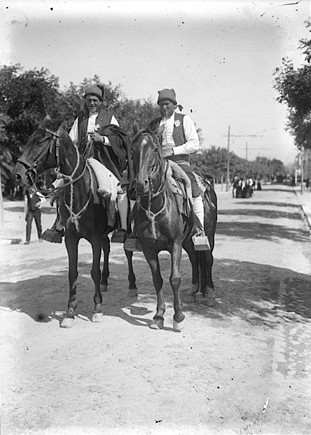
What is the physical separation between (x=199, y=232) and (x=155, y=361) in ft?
7.35

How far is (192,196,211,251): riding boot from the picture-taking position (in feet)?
22.0

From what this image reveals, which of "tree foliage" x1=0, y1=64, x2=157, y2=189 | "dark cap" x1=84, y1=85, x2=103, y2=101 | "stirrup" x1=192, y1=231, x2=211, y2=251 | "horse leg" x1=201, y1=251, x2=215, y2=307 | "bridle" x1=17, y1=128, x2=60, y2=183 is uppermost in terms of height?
"tree foliage" x1=0, y1=64, x2=157, y2=189

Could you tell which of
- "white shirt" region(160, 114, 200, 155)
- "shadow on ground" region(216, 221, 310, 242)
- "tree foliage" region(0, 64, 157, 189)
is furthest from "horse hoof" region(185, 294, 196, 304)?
"tree foliage" region(0, 64, 157, 189)

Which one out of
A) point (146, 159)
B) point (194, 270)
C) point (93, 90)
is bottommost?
point (194, 270)

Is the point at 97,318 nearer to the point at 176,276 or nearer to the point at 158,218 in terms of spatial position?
the point at 176,276

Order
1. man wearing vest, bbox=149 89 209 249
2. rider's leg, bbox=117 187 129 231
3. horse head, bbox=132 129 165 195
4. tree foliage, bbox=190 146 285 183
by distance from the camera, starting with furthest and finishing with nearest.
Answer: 1. tree foliage, bbox=190 146 285 183
2. rider's leg, bbox=117 187 129 231
3. man wearing vest, bbox=149 89 209 249
4. horse head, bbox=132 129 165 195

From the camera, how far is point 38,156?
591 cm

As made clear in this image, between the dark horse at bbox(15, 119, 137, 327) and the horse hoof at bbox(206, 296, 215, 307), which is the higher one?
the dark horse at bbox(15, 119, 137, 327)

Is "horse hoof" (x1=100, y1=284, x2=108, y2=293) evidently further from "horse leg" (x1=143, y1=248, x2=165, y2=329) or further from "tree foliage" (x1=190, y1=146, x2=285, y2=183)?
"tree foliage" (x1=190, y1=146, x2=285, y2=183)

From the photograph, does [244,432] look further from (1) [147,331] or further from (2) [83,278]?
(2) [83,278]

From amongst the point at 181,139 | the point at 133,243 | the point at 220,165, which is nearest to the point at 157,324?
the point at 133,243

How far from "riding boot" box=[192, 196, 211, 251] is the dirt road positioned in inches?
37.1

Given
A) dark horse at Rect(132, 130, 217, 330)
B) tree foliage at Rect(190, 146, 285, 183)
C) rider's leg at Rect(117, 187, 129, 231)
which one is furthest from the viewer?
tree foliage at Rect(190, 146, 285, 183)

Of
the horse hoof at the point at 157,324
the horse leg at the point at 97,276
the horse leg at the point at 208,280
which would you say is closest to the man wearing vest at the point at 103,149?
the horse leg at the point at 97,276
